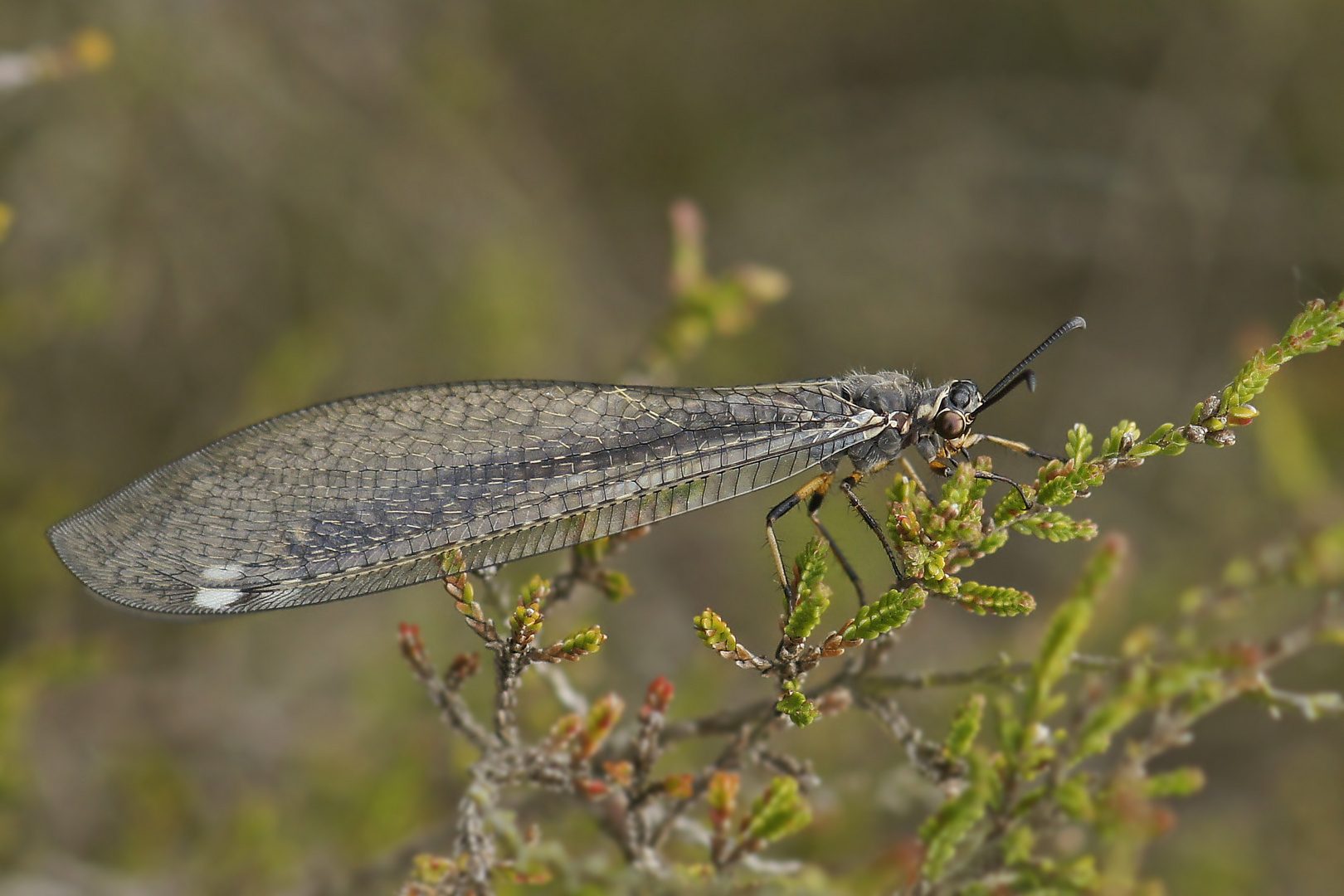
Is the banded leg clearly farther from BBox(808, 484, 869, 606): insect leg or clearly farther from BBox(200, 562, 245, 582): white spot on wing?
BBox(200, 562, 245, 582): white spot on wing

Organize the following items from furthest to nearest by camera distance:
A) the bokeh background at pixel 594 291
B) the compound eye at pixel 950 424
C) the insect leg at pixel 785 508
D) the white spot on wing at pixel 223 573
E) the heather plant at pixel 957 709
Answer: the bokeh background at pixel 594 291 → the compound eye at pixel 950 424 → the insect leg at pixel 785 508 → the white spot on wing at pixel 223 573 → the heather plant at pixel 957 709

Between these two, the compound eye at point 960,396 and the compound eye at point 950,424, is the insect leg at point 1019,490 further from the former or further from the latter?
the compound eye at point 960,396

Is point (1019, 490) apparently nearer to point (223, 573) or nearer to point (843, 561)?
point (843, 561)

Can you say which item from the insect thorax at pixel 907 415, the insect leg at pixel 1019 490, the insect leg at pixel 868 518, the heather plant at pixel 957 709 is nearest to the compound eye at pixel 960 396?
the insect thorax at pixel 907 415

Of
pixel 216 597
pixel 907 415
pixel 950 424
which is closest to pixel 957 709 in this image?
pixel 950 424

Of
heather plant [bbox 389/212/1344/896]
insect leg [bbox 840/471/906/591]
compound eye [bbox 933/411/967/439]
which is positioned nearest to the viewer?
heather plant [bbox 389/212/1344/896]

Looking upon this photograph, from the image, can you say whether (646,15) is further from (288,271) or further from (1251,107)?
(1251,107)

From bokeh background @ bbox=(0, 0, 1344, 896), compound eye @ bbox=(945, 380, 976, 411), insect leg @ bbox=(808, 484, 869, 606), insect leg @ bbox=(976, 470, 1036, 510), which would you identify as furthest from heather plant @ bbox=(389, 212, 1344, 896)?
bokeh background @ bbox=(0, 0, 1344, 896)
